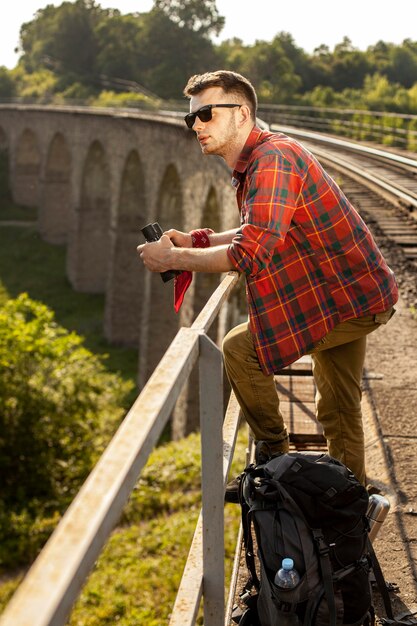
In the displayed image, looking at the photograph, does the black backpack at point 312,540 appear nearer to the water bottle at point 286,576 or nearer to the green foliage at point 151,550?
the water bottle at point 286,576

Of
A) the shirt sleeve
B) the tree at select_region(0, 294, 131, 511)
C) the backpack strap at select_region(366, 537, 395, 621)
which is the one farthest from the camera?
the tree at select_region(0, 294, 131, 511)

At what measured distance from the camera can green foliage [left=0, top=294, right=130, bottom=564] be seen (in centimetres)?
1522

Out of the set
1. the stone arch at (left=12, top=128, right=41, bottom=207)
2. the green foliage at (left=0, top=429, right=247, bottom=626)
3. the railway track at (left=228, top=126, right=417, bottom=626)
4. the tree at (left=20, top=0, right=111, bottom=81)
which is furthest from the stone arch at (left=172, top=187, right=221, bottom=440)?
the tree at (left=20, top=0, right=111, bottom=81)

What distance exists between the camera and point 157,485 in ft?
43.4

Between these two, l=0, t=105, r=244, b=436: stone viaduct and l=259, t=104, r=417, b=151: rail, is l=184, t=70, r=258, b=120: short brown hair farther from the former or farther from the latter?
l=259, t=104, r=417, b=151: rail

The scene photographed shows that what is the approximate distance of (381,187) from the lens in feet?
40.3

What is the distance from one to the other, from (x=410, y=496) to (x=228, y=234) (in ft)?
4.51

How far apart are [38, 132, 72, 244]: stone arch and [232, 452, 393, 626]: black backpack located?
37.1m

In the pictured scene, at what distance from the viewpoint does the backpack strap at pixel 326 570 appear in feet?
7.29

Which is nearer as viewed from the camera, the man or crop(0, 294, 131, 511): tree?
the man

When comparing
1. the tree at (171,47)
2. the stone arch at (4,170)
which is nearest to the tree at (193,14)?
the tree at (171,47)

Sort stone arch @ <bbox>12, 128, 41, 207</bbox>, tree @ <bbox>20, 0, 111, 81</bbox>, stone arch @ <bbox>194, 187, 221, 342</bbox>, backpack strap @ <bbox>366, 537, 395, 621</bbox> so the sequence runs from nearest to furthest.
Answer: backpack strap @ <bbox>366, 537, 395, 621</bbox> < stone arch @ <bbox>194, 187, 221, 342</bbox> < stone arch @ <bbox>12, 128, 41, 207</bbox> < tree @ <bbox>20, 0, 111, 81</bbox>

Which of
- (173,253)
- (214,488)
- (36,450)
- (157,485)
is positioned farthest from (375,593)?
(36,450)

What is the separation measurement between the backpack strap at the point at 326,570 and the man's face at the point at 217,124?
4.65ft
